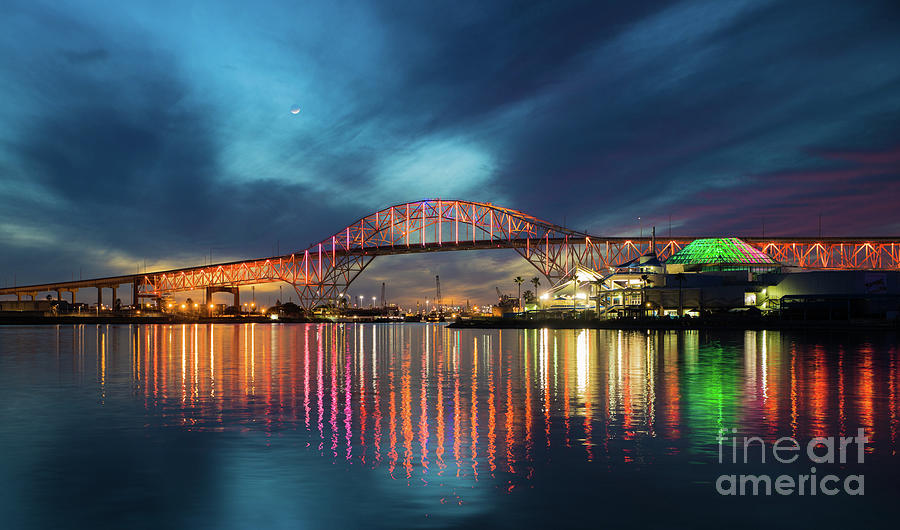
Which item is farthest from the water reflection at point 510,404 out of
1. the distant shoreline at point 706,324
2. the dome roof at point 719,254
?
the dome roof at point 719,254

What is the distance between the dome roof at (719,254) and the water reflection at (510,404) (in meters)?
101

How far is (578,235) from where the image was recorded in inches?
6334

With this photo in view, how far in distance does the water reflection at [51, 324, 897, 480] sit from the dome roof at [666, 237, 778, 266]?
101125 mm

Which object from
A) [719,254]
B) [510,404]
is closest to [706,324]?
[719,254]

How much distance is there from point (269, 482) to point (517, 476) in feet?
14.6

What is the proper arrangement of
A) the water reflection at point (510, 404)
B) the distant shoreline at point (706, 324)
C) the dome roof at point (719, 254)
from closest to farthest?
the water reflection at point (510, 404) → the distant shoreline at point (706, 324) → the dome roof at point (719, 254)

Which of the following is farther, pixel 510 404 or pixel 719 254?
pixel 719 254

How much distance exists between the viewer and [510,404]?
2252 cm

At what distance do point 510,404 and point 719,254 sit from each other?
422ft

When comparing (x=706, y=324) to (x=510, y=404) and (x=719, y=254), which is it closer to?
(x=719, y=254)

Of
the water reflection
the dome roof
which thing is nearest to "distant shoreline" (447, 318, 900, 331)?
the dome roof

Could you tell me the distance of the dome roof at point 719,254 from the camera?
13838 centimetres

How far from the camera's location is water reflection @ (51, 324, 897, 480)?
50.0ft

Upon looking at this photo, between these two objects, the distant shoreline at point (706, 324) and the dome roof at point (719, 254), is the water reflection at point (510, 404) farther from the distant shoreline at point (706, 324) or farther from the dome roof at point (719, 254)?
the dome roof at point (719, 254)
